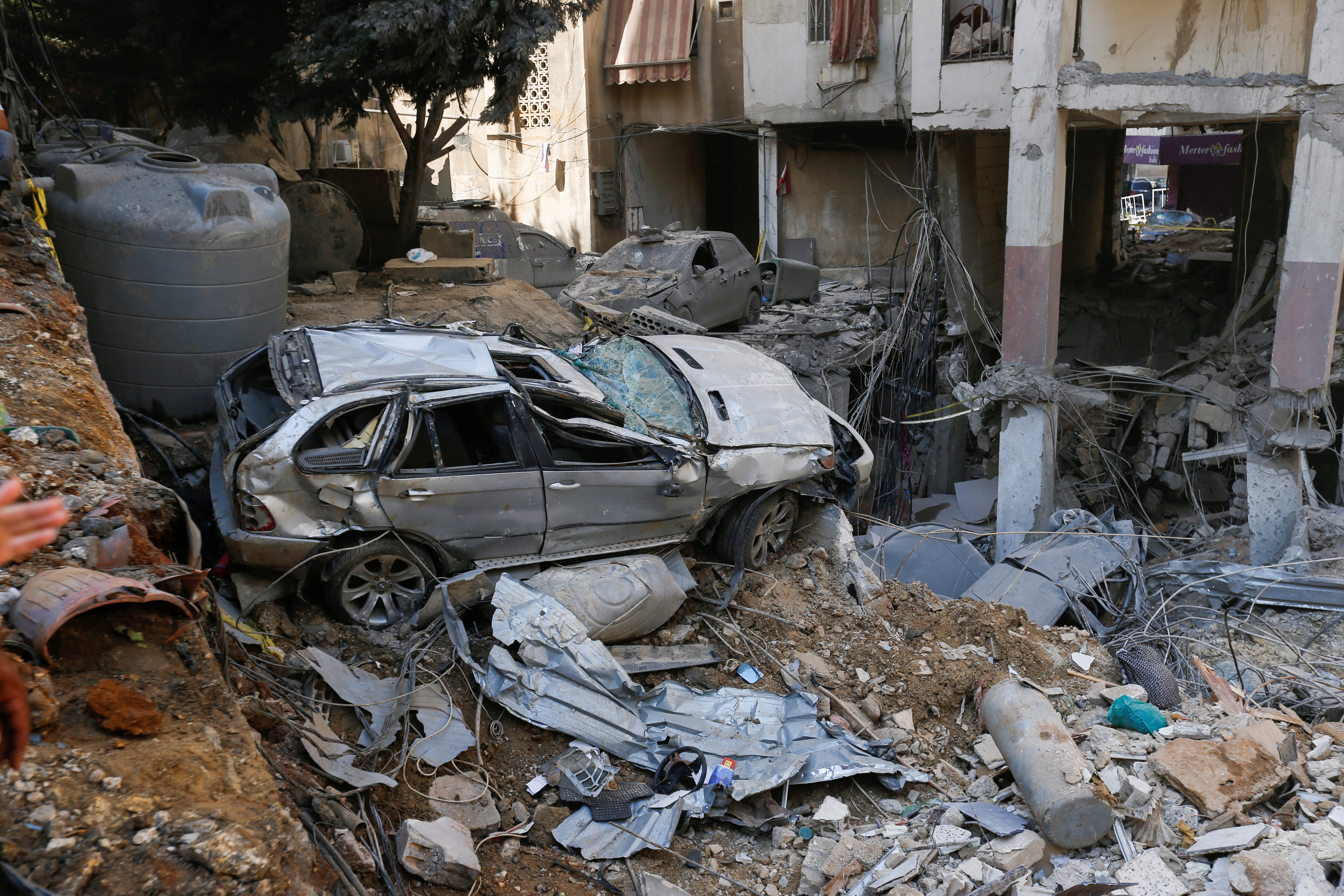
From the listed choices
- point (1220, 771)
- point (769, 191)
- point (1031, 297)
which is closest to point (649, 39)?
point (769, 191)

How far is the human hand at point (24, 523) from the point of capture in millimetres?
2029

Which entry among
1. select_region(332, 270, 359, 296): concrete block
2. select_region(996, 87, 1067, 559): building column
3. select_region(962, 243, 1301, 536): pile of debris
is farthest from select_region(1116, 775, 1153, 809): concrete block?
select_region(332, 270, 359, 296): concrete block

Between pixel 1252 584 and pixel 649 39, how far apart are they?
16.8 metres

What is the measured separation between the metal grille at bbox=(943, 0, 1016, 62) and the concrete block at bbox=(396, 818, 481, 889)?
10897 mm

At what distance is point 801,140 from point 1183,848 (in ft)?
58.4

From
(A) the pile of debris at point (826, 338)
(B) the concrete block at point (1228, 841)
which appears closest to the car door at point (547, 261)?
(A) the pile of debris at point (826, 338)

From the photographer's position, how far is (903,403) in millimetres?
14648

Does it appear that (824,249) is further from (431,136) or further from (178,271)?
(178,271)

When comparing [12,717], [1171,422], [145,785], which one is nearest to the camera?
[12,717]

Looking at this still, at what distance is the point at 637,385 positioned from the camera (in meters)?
7.89

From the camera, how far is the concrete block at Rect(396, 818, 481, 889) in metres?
4.16

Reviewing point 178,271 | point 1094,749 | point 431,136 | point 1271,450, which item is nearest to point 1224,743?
point 1094,749

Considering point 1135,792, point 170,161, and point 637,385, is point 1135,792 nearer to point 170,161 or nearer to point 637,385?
point 637,385

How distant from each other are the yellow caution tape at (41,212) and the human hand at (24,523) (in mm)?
6255
